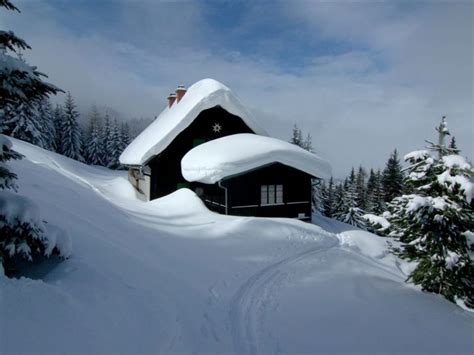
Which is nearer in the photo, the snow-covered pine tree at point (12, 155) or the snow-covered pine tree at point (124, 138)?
the snow-covered pine tree at point (12, 155)

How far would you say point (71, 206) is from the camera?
9.25m

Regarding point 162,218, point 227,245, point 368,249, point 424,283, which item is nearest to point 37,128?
point 162,218

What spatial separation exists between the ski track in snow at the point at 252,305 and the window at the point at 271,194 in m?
6.70

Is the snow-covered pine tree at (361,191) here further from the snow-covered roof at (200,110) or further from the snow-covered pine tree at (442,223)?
the snow-covered pine tree at (442,223)

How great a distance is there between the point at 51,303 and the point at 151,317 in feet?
5.07

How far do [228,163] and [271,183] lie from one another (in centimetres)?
308

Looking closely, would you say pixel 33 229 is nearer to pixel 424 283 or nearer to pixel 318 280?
pixel 318 280

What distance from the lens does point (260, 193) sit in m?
15.6

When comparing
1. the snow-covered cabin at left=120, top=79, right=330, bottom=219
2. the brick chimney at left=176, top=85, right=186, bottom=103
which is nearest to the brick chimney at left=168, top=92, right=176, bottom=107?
the brick chimney at left=176, top=85, right=186, bottom=103

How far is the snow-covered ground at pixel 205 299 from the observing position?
4254 millimetres

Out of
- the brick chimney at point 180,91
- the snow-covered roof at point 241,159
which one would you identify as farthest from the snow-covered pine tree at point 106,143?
the snow-covered roof at point 241,159

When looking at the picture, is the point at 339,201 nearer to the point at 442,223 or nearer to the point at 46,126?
the point at 442,223

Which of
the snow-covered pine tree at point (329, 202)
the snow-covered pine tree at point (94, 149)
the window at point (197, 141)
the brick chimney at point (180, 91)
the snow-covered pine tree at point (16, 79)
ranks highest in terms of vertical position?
the brick chimney at point (180, 91)

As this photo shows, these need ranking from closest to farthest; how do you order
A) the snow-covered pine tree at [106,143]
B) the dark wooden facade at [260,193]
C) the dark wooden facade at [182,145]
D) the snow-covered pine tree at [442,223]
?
the snow-covered pine tree at [442,223] → the dark wooden facade at [260,193] → the dark wooden facade at [182,145] → the snow-covered pine tree at [106,143]
